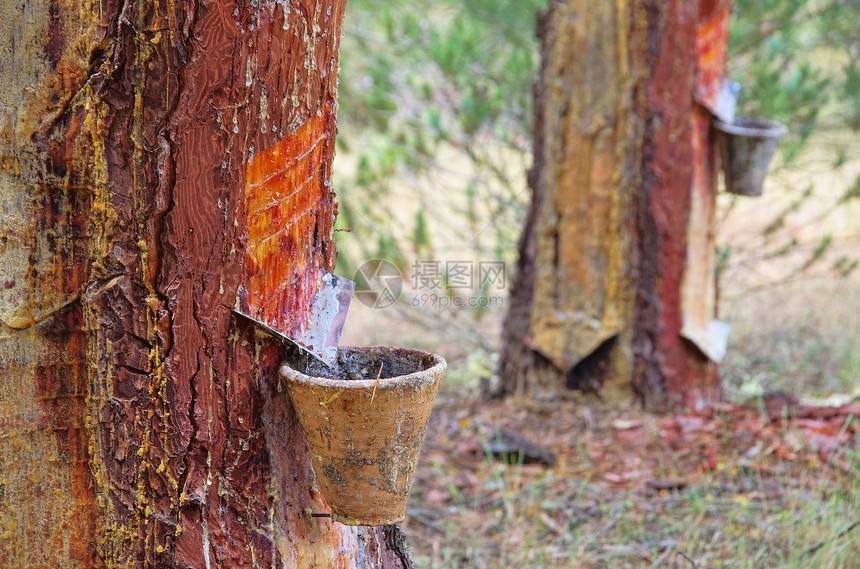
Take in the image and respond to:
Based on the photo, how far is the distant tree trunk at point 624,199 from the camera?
9.74 feet

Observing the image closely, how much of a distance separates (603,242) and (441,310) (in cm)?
155

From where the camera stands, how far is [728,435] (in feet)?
9.07

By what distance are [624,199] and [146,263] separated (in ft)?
7.24

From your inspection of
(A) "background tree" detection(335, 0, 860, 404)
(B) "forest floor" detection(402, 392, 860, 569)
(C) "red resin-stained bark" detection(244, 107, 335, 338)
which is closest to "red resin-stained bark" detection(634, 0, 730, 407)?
(B) "forest floor" detection(402, 392, 860, 569)

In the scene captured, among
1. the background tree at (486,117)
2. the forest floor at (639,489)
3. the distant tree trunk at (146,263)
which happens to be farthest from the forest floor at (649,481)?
the distant tree trunk at (146,263)

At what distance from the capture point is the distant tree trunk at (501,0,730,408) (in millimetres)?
2969

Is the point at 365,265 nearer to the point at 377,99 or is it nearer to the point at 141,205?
the point at 377,99

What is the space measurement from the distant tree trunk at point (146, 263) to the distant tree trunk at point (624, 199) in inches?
76.9

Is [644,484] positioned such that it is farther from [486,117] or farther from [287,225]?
[486,117]

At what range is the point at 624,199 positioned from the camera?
3.02 meters

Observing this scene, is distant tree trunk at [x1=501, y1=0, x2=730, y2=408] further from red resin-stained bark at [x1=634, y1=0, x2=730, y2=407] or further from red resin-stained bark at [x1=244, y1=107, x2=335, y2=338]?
red resin-stained bark at [x1=244, y1=107, x2=335, y2=338]

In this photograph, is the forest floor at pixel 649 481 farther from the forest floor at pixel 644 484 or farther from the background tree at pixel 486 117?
the background tree at pixel 486 117

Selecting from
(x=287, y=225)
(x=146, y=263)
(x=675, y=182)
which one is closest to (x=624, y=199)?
(x=675, y=182)

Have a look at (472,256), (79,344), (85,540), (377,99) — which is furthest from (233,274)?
(472,256)
